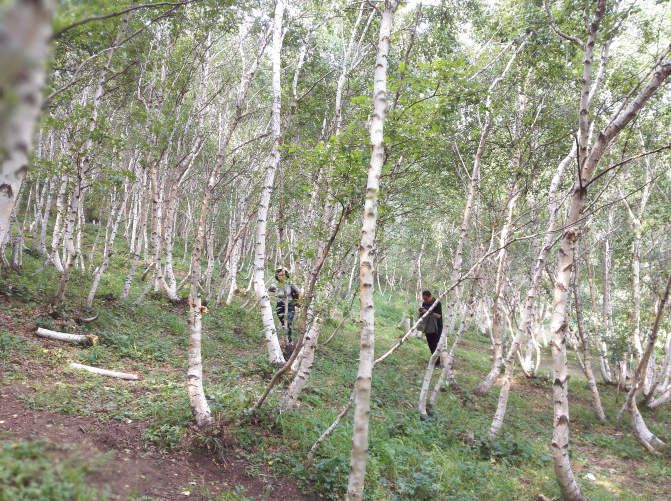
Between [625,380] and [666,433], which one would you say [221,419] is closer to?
[666,433]

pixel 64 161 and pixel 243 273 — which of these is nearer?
pixel 64 161

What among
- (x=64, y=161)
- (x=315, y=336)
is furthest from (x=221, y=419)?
(x=64, y=161)

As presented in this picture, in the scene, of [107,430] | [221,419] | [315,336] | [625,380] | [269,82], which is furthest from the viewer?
[269,82]

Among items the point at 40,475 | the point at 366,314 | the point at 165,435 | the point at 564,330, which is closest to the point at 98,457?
the point at 40,475

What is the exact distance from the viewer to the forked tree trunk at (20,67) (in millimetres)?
851

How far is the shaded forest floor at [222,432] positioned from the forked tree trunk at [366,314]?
1.15 m

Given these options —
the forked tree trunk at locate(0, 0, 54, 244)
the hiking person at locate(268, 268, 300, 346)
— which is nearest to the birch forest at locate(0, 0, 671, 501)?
the forked tree trunk at locate(0, 0, 54, 244)

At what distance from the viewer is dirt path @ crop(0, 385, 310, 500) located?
3771 millimetres

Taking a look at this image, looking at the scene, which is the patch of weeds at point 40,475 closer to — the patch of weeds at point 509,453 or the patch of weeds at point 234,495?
the patch of weeds at point 234,495

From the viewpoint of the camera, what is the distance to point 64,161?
26.8 feet

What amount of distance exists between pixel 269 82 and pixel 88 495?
16447mm

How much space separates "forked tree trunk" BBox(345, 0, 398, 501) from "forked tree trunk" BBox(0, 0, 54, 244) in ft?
10.1

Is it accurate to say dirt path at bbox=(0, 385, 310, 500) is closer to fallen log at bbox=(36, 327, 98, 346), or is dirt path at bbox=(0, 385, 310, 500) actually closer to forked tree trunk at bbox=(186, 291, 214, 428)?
forked tree trunk at bbox=(186, 291, 214, 428)

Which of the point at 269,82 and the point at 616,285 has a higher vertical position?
the point at 269,82
